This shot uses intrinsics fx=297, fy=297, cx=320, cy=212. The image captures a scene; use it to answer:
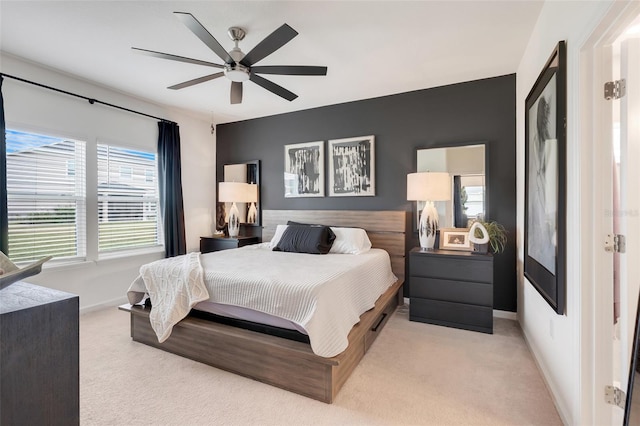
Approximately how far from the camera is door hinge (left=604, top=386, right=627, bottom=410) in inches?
56.0

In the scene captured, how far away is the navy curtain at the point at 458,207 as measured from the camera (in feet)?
11.3

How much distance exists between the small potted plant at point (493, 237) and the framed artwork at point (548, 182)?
0.54 m

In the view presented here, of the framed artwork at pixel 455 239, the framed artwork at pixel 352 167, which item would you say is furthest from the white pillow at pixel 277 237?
the framed artwork at pixel 455 239

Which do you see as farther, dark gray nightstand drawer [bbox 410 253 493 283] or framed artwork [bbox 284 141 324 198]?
framed artwork [bbox 284 141 324 198]

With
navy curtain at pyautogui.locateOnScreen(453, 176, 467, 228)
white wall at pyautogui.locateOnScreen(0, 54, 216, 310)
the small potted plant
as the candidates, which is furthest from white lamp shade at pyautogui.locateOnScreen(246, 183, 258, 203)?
the small potted plant

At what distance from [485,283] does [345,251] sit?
1459mm

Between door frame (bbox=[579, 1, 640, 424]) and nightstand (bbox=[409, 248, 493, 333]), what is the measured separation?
4.73 ft

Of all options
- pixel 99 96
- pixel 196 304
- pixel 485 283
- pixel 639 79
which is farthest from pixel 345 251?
pixel 99 96

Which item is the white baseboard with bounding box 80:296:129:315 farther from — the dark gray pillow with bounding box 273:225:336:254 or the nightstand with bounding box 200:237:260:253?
the dark gray pillow with bounding box 273:225:336:254

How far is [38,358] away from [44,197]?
10.9ft

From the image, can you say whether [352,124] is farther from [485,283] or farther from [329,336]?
[329,336]

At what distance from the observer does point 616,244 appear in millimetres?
1452

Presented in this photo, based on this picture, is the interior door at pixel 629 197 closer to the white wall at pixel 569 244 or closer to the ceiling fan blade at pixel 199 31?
the white wall at pixel 569 244

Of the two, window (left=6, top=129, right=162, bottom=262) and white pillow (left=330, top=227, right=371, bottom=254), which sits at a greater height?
window (left=6, top=129, right=162, bottom=262)
